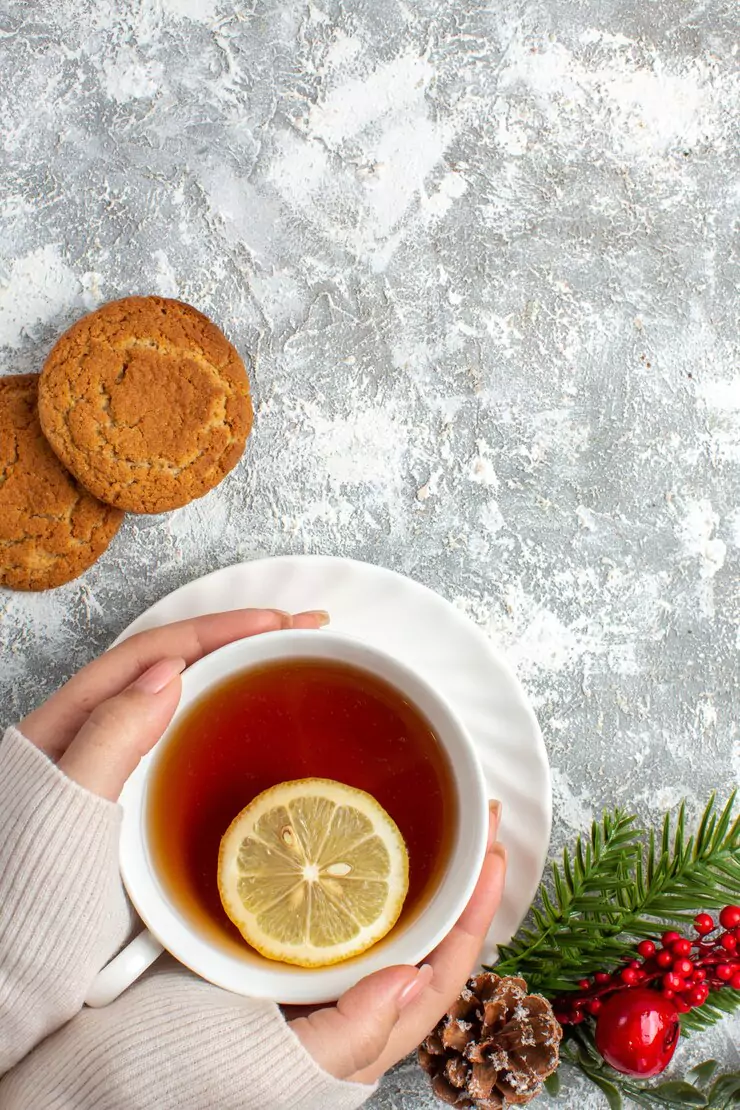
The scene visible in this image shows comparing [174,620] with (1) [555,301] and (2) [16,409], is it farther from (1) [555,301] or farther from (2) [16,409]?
(1) [555,301]

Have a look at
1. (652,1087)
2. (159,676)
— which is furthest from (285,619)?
(652,1087)

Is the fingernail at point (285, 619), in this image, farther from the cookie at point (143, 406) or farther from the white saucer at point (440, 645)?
the cookie at point (143, 406)

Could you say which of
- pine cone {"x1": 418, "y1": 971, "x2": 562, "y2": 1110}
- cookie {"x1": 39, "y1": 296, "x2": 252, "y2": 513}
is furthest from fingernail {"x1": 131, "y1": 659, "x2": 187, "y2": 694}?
pine cone {"x1": 418, "y1": 971, "x2": 562, "y2": 1110}

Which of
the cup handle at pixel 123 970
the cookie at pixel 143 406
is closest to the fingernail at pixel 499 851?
the cup handle at pixel 123 970

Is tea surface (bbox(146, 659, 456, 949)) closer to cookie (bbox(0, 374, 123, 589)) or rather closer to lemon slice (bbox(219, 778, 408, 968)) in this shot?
A: lemon slice (bbox(219, 778, 408, 968))

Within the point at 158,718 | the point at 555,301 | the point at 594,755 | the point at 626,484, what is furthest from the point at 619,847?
the point at 555,301

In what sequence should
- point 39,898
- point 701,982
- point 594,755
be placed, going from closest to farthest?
point 39,898 < point 701,982 < point 594,755

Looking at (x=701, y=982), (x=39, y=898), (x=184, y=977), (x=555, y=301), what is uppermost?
(x=555, y=301)
